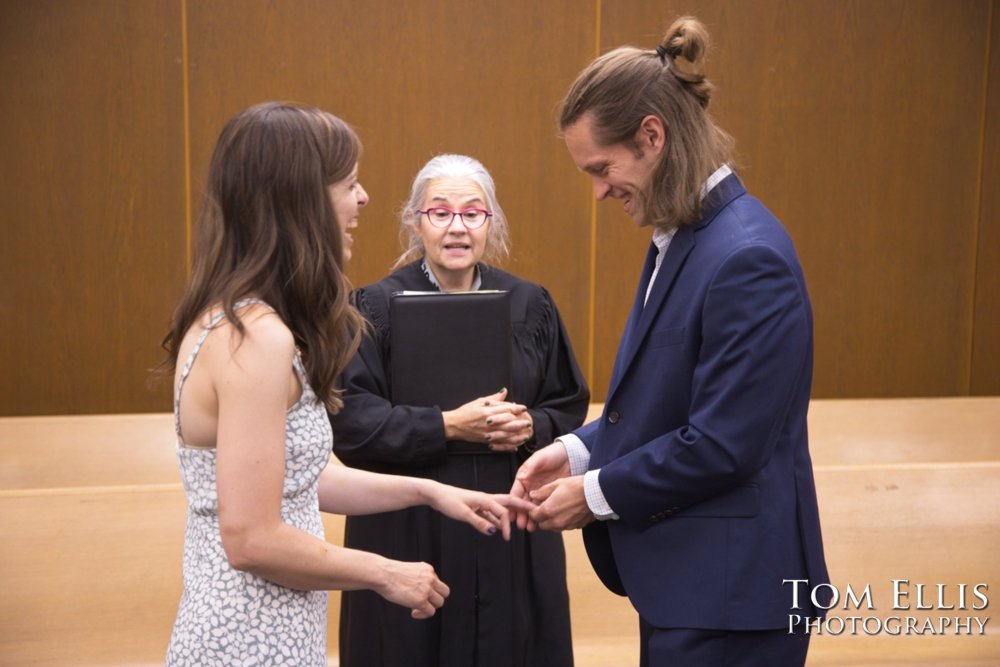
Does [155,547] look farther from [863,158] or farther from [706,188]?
[863,158]

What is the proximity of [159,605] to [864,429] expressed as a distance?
3.00 m

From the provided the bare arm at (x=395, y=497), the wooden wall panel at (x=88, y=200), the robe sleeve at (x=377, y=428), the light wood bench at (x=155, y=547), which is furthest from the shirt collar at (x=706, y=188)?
the wooden wall panel at (x=88, y=200)

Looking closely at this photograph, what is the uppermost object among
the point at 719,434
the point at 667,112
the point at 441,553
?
the point at 667,112

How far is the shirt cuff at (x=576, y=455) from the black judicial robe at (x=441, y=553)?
1.74 ft

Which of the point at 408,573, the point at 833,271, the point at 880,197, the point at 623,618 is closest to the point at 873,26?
the point at 880,197

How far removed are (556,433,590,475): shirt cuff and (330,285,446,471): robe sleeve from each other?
530 mm

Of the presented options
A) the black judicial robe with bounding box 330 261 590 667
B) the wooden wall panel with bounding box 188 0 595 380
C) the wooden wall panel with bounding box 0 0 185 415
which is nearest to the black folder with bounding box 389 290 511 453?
the black judicial robe with bounding box 330 261 590 667

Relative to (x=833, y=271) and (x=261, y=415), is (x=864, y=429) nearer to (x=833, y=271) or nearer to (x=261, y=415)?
(x=833, y=271)

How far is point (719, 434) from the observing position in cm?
185

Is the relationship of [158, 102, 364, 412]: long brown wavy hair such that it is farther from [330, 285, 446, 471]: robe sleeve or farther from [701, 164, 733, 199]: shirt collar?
[330, 285, 446, 471]: robe sleeve

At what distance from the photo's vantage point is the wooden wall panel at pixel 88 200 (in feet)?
16.4

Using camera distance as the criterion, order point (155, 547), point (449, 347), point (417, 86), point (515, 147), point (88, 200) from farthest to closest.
Result: point (515, 147) → point (417, 86) → point (88, 200) → point (155, 547) → point (449, 347)

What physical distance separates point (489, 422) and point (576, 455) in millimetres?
483

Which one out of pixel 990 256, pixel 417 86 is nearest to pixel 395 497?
pixel 417 86
